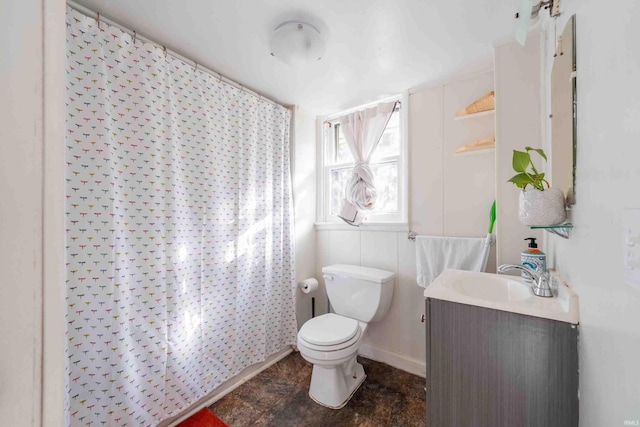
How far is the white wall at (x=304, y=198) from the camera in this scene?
214 cm

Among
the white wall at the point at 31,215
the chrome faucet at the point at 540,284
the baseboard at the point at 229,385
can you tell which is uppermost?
the white wall at the point at 31,215

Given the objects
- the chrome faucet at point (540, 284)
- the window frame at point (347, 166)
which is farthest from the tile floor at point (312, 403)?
the window frame at point (347, 166)

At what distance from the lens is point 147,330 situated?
124 cm

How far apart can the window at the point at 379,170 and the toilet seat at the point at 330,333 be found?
0.86m

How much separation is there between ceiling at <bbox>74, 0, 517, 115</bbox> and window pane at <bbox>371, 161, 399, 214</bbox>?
24.1 inches

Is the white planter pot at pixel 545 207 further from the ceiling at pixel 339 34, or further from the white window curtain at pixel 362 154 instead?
the white window curtain at pixel 362 154

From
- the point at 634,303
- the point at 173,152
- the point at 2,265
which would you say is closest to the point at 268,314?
the point at 173,152

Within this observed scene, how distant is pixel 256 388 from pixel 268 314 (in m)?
0.47

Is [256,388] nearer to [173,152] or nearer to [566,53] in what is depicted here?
[173,152]

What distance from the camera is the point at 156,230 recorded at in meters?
1.28

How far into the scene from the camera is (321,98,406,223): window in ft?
6.48

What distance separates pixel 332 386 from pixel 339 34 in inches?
80.5

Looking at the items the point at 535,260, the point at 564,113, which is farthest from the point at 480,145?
the point at 535,260

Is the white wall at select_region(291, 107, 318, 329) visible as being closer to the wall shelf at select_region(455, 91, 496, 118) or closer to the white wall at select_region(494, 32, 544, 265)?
the wall shelf at select_region(455, 91, 496, 118)
